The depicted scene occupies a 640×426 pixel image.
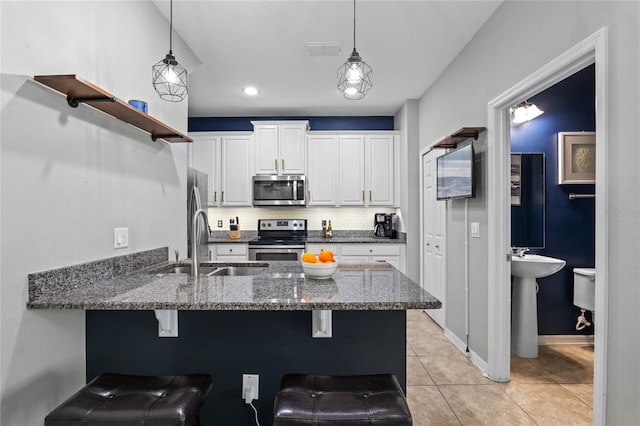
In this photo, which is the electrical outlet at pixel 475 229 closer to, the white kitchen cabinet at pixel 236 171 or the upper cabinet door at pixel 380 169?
the upper cabinet door at pixel 380 169

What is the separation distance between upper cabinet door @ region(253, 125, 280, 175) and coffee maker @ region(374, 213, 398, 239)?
1.63m

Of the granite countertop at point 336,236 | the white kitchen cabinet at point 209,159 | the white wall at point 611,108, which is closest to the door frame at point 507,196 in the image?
the white wall at point 611,108

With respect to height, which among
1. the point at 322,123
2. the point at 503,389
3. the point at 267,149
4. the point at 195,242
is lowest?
the point at 503,389

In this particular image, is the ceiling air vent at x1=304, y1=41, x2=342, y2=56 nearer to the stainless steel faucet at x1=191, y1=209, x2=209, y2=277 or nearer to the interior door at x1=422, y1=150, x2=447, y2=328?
the interior door at x1=422, y1=150, x2=447, y2=328

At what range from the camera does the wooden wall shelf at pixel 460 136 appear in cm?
272

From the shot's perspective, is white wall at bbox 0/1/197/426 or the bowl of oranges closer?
white wall at bbox 0/1/197/426

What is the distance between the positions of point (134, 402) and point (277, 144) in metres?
3.91

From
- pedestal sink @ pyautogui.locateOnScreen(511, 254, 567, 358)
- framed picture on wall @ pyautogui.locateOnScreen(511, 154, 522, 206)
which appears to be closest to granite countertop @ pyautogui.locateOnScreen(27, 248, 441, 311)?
pedestal sink @ pyautogui.locateOnScreen(511, 254, 567, 358)

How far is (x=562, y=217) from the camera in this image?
131 inches

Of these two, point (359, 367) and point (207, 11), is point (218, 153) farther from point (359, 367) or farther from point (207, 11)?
point (359, 367)

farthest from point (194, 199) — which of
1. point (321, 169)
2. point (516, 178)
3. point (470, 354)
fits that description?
point (516, 178)

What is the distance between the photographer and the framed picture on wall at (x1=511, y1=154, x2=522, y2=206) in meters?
3.33

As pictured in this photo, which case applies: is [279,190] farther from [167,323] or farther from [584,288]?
[584,288]

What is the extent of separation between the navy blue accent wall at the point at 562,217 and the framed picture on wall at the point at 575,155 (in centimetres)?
5
